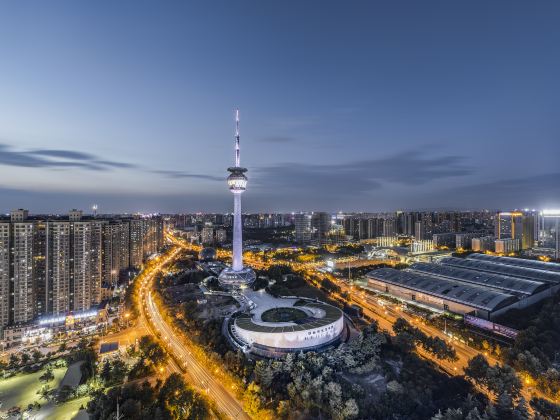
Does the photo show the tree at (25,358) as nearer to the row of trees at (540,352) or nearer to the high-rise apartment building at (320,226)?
the row of trees at (540,352)

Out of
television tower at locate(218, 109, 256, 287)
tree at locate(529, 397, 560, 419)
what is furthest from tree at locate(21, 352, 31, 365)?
tree at locate(529, 397, 560, 419)

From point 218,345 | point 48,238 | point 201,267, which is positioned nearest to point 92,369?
point 218,345

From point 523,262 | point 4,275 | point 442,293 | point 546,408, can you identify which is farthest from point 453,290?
point 4,275

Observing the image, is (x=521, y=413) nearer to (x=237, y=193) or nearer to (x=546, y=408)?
(x=546, y=408)

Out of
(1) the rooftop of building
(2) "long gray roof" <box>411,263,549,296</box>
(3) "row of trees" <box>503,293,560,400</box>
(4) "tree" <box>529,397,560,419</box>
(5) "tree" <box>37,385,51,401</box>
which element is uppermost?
(2) "long gray roof" <box>411,263,549,296</box>

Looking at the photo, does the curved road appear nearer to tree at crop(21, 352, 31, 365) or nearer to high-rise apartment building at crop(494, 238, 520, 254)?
tree at crop(21, 352, 31, 365)

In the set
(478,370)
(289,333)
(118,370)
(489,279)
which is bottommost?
(118,370)

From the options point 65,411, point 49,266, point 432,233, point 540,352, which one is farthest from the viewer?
point 432,233
